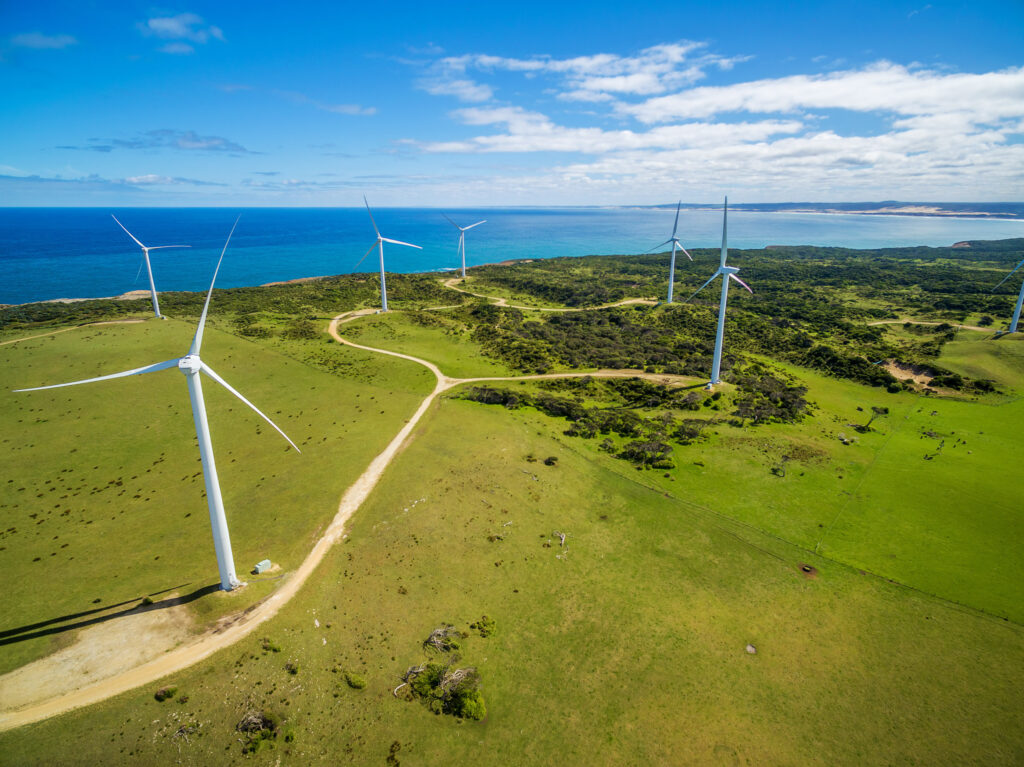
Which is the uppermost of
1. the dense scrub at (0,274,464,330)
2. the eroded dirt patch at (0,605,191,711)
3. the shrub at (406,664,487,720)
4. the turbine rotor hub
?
the turbine rotor hub

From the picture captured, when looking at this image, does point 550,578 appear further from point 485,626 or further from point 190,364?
point 190,364

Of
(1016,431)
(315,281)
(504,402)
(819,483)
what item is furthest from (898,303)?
(315,281)

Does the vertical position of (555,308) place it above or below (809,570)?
above

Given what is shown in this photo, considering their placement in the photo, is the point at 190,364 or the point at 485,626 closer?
the point at 190,364

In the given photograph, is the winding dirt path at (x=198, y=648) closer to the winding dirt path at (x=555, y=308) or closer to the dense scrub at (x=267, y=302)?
the dense scrub at (x=267, y=302)

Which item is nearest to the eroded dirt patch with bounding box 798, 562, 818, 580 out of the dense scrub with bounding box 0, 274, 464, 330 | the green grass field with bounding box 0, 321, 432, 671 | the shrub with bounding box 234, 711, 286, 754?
the shrub with bounding box 234, 711, 286, 754

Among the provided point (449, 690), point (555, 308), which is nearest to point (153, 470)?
point (449, 690)

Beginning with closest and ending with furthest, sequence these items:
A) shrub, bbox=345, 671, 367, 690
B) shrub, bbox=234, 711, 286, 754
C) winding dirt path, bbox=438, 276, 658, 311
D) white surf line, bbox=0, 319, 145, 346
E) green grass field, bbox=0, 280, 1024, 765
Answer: shrub, bbox=234, 711, 286, 754, green grass field, bbox=0, 280, 1024, 765, shrub, bbox=345, 671, 367, 690, white surf line, bbox=0, 319, 145, 346, winding dirt path, bbox=438, 276, 658, 311

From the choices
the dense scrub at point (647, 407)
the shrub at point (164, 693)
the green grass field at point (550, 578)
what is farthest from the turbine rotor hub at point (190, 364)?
the dense scrub at point (647, 407)

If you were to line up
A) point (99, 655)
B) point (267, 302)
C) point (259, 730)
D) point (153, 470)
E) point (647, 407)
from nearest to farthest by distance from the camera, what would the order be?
point (259, 730)
point (99, 655)
point (153, 470)
point (647, 407)
point (267, 302)

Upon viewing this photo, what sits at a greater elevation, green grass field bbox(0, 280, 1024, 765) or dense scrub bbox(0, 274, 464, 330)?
dense scrub bbox(0, 274, 464, 330)

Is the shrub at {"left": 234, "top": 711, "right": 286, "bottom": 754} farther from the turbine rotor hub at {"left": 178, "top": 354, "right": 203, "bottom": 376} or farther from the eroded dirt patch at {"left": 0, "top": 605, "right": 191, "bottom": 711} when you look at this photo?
the turbine rotor hub at {"left": 178, "top": 354, "right": 203, "bottom": 376}
